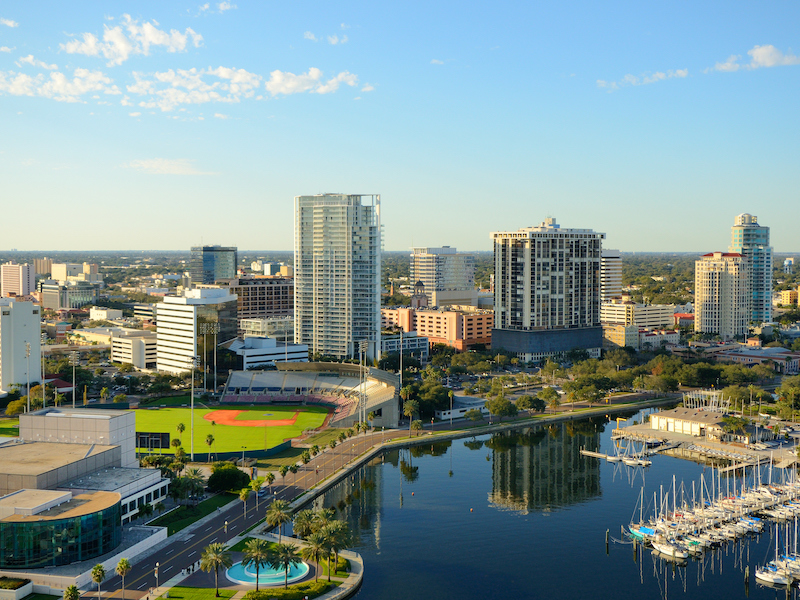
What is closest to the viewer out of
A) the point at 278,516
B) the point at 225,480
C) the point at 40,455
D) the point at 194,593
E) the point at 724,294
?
the point at 194,593

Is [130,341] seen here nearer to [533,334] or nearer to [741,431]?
[533,334]

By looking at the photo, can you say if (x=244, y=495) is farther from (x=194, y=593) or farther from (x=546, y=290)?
(x=546, y=290)

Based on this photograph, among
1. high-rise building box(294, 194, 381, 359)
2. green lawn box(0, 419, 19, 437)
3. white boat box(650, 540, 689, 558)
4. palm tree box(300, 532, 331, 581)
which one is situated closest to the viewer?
palm tree box(300, 532, 331, 581)

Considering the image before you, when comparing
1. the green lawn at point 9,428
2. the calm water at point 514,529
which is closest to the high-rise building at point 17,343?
the green lawn at point 9,428

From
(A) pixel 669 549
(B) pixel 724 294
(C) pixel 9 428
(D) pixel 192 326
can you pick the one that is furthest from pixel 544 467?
(B) pixel 724 294

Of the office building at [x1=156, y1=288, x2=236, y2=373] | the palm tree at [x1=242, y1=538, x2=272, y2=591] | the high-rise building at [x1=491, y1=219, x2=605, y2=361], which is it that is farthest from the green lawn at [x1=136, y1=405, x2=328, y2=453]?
→ the high-rise building at [x1=491, y1=219, x2=605, y2=361]

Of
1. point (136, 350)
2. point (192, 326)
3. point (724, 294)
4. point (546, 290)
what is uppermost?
point (546, 290)

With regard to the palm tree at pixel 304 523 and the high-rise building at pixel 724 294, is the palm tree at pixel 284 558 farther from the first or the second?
the high-rise building at pixel 724 294

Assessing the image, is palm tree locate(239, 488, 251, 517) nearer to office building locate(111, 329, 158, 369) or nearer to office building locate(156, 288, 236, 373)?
office building locate(156, 288, 236, 373)
